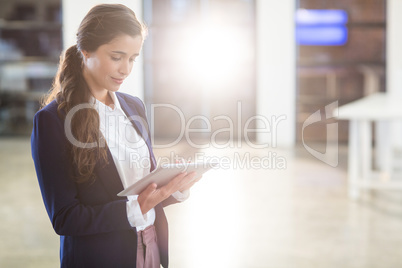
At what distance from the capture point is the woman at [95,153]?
1176 mm

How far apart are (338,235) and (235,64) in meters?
5.46

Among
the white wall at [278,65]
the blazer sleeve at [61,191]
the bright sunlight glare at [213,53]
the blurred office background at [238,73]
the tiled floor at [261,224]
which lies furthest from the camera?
the bright sunlight glare at [213,53]

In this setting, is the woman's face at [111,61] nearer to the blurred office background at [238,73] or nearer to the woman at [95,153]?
the woman at [95,153]

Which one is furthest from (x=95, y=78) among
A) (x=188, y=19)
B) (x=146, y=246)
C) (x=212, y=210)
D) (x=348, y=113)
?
(x=188, y=19)

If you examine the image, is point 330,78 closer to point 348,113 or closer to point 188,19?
point 188,19

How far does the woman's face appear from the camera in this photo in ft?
3.98

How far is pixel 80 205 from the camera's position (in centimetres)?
120

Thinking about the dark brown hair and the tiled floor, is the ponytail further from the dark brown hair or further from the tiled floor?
the tiled floor

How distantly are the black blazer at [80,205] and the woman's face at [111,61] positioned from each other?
0.39ft

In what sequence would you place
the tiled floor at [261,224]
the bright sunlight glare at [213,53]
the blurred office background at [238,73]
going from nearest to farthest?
1. the tiled floor at [261,224]
2. the blurred office background at [238,73]
3. the bright sunlight glare at [213,53]

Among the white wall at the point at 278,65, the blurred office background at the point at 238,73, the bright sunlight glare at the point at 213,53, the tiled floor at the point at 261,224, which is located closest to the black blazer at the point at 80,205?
the tiled floor at the point at 261,224

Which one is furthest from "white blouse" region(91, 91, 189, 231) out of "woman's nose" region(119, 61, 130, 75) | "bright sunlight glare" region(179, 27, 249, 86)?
"bright sunlight glare" region(179, 27, 249, 86)

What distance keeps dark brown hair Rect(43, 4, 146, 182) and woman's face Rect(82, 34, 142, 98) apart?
0.05ft

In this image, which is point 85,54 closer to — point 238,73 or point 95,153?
point 95,153
